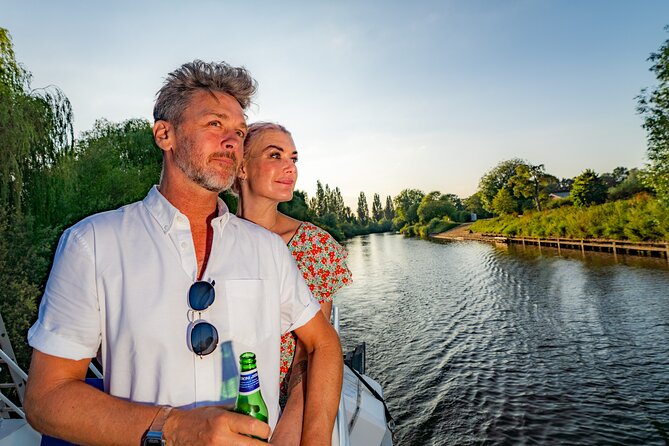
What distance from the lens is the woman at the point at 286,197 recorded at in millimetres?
2447

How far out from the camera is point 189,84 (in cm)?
170

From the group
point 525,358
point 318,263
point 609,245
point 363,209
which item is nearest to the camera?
point 318,263

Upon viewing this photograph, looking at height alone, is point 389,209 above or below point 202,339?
above

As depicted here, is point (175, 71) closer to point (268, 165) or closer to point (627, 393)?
point (268, 165)

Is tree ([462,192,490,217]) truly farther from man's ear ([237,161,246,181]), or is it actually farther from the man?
the man

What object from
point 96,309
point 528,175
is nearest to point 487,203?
point 528,175

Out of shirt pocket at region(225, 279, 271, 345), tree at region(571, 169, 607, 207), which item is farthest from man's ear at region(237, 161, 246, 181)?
tree at region(571, 169, 607, 207)

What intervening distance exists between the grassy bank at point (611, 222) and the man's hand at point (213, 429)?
28.3 meters

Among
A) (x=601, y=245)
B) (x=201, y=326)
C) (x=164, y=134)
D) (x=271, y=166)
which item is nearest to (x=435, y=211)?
(x=601, y=245)

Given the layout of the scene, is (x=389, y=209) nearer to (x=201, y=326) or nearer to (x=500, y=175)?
(x=500, y=175)

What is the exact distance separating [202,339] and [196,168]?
2.41ft

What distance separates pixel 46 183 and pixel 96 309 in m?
12.7

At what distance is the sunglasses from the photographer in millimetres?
1299

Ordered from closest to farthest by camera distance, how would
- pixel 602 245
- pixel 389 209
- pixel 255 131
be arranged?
pixel 255 131 → pixel 602 245 → pixel 389 209
